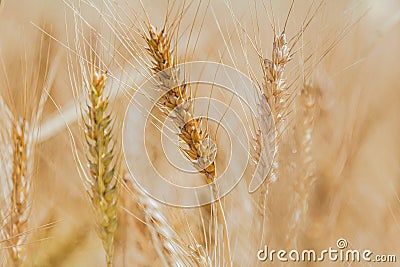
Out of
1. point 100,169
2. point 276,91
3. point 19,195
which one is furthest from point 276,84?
point 19,195

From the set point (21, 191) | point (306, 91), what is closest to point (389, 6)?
point (306, 91)

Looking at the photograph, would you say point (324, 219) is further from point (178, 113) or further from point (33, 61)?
point (33, 61)

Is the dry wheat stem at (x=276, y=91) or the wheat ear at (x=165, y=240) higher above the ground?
the dry wheat stem at (x=276, y=91)

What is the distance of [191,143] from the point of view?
81 centimetres

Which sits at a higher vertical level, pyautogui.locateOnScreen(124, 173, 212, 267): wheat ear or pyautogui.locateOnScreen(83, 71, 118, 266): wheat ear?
pyautogui.locateOnScreen(83, 71, 118, 266): wheat ear

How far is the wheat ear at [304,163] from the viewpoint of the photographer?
852mm

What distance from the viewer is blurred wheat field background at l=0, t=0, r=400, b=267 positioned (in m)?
0.83
